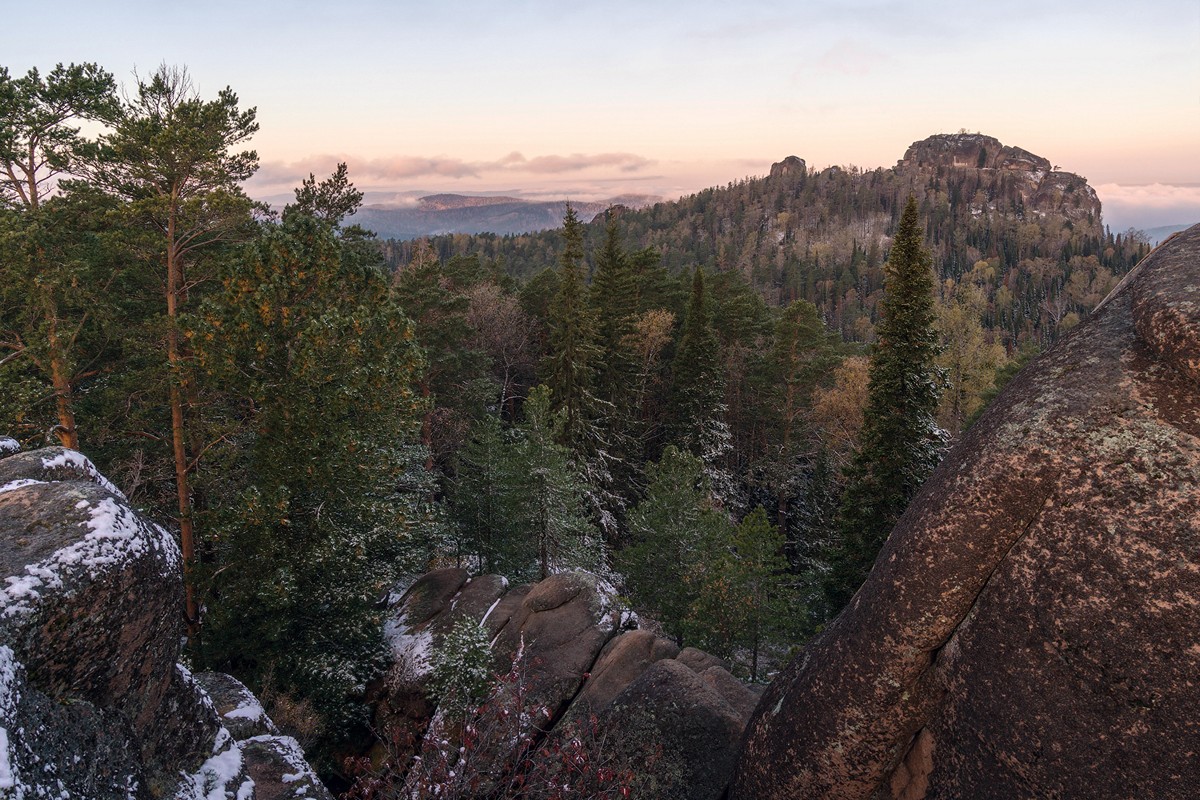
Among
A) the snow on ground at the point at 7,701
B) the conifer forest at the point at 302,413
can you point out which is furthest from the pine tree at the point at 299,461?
the snow on ground at the point at 7,701

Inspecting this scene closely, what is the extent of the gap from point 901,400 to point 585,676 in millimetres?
13760

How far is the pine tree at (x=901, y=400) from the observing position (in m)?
19.6

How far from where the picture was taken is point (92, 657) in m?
5.66

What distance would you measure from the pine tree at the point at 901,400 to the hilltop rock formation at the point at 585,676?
6895 mm

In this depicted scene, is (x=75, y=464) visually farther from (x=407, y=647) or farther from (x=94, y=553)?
(x=407, y=647)

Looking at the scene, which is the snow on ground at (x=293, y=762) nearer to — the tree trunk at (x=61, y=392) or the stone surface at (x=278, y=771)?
the stone surface at (x=278, y=771)

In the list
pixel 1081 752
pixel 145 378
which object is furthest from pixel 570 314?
pixel 1081 752

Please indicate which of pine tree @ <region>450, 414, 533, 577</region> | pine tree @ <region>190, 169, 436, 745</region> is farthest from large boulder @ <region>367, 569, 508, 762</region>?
pine tree @ <region>450, 414, 533, 577</region>

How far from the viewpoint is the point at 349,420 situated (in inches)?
627

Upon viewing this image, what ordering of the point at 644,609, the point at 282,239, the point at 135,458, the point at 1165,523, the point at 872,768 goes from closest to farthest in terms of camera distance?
the point at 1165,523 < the point at 872,768 < the point at 282,239 < the point at 135,458 < the point at 644,609

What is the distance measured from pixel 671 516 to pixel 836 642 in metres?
17.6

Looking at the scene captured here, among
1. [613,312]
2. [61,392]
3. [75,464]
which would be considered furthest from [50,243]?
[613,312]

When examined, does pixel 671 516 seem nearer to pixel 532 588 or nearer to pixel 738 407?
pixel 532 588

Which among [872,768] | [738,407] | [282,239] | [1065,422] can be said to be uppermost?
[282,239]
